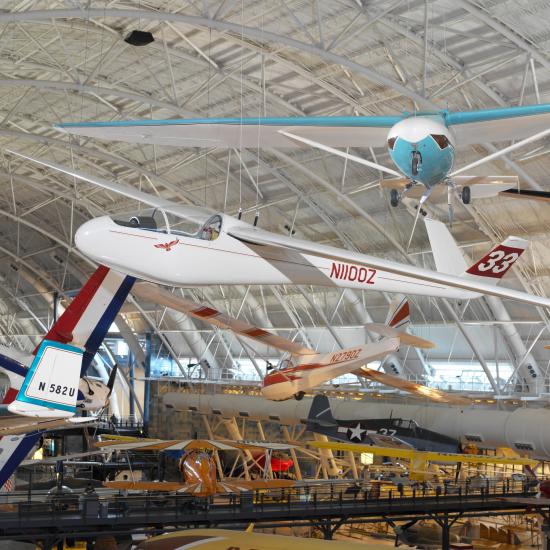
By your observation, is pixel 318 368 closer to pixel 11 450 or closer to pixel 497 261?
pixel 497 261

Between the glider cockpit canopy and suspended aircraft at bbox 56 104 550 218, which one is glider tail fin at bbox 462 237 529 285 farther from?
the glider cockpit canopy

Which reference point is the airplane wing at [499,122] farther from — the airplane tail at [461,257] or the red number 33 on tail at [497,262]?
the red number 33 on tail at [497,262]

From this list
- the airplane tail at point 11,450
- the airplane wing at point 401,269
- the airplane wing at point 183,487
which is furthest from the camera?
the airplane wing at point 183,487

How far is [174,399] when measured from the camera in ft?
159

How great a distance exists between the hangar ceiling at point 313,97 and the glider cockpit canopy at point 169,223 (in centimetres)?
849

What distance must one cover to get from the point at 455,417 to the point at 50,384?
66.5ft

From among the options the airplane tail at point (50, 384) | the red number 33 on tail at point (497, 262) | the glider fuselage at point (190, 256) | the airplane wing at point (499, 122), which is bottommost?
the airplane tail at point (50, 384)

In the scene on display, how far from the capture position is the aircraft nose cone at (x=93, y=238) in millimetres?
11453

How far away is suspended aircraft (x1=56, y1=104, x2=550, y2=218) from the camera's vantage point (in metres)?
11.3

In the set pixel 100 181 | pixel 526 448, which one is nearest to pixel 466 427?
pixel 526 448

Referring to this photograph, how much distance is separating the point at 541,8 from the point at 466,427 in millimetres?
15392

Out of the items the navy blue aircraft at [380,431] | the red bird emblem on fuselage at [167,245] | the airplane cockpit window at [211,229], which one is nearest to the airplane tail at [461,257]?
the airplane cockpit window at [211,229]

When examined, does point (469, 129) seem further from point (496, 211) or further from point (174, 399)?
point (174, 399)

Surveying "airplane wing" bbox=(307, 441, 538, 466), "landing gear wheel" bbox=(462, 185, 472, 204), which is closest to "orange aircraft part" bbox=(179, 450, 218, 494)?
"airplane wing" bbox=(307, 441, 538, 466)
